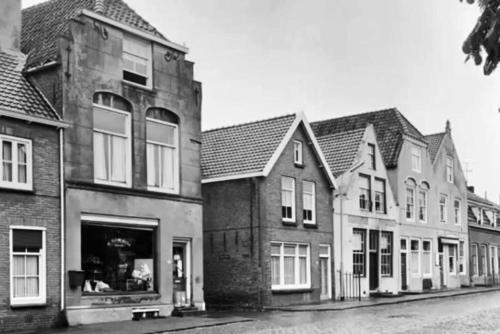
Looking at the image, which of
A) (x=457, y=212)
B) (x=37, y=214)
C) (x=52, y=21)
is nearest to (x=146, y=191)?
(x=37, y=214)

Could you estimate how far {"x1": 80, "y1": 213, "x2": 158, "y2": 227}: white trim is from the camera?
76.6ft

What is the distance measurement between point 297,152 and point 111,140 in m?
10.5

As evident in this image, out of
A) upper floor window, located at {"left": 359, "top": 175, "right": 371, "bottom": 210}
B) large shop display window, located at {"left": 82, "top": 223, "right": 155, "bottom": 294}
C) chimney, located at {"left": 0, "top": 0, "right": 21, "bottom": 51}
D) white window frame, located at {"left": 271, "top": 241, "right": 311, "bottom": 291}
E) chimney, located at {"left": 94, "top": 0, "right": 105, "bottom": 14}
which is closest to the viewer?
large shop display window, located at {"left": 82, "top": 223, "right": 155, "bottom": 294}

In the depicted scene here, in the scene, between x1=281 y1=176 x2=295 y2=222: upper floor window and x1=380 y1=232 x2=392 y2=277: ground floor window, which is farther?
x1=380 y1=232 x2=392 y2=277: ground floor window

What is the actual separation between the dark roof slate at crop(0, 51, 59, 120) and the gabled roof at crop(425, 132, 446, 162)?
1172 inches

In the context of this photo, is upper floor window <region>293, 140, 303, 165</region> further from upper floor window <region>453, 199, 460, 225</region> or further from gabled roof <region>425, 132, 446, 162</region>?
upper floor window <region>453, 199, 460, 225</region>

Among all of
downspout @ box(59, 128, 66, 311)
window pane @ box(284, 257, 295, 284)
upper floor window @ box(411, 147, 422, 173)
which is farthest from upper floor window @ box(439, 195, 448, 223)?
downspout @ box(59, 128, 66, 311)

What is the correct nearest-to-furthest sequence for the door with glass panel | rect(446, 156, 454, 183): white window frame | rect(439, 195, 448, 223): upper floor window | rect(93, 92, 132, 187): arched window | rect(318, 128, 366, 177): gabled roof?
rect(93, 92, 132, 187): arched window, the door with glass panel, rect(318, 128, 366, 177): gabled roof, rect(439, 195, 448, 223): upper floor window, rect(446, 156, 454, 183): white window frame

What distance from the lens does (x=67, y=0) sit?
27438mm

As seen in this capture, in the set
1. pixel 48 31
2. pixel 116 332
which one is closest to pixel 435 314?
pixel 116 332

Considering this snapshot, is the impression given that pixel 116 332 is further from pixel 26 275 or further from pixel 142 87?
pixel 142 87

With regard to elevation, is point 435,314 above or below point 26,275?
below

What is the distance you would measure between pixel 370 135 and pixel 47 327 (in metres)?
21.4

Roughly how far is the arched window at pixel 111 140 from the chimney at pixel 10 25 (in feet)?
11.1
